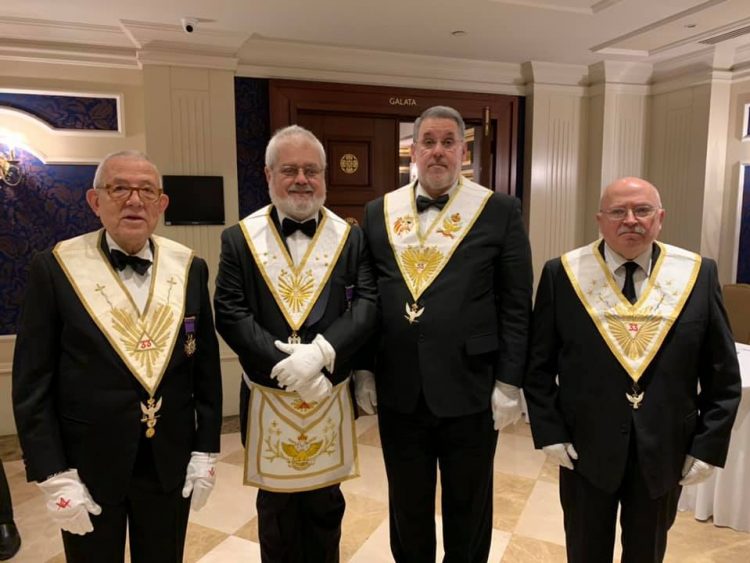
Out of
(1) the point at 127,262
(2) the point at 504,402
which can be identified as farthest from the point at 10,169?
(2) the point at 504,402

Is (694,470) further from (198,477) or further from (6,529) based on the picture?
(6,529)

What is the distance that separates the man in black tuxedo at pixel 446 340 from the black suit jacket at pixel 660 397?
0.19 meters

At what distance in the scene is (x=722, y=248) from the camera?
434 centimetres

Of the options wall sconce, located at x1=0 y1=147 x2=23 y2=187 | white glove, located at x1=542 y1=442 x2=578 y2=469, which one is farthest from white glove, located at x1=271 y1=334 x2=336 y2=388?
wall sconce, located at x1=0 y1=147 x2=23 y2=187

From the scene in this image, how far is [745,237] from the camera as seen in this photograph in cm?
424

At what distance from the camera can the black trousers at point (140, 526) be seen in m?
1.41

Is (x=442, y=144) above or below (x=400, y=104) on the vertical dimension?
below

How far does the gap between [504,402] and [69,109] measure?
3.53m

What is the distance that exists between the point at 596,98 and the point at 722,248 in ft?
4.90

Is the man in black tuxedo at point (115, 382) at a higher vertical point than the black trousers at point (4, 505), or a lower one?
higher

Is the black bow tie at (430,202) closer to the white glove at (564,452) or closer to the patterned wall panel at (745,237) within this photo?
the white glove at (564,452)

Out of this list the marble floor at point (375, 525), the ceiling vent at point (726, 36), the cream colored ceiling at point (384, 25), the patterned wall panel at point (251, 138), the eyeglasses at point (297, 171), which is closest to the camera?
the eyeglasses at point (297, 171)

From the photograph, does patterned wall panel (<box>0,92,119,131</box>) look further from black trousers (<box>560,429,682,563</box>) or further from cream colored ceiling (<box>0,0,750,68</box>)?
black trousers (<box>560,429,682,563</box>)

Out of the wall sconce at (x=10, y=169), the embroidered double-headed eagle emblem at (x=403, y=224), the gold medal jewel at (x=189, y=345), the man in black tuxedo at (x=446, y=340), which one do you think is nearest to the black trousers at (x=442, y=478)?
the man in black tuxedo at (x=446, y=340)
